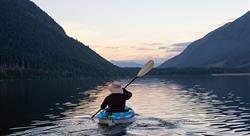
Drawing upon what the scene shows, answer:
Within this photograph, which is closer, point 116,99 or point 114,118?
point 114,118

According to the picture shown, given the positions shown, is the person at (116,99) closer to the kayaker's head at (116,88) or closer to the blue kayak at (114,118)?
the kayaker's head at (116,88)

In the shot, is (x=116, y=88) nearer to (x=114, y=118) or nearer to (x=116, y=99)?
(x=116, y=99)

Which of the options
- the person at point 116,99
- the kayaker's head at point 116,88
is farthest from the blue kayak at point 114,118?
the kayaker's head at point 116,88

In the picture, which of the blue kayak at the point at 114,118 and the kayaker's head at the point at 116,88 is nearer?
the blue kayak at the point at 114,118

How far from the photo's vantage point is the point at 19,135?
3262 centimetres

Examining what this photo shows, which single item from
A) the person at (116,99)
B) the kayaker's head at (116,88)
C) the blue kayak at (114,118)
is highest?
the kayaker's head at (116,88)

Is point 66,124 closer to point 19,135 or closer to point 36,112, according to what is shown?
point 19,135

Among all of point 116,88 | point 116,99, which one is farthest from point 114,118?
point 116,88

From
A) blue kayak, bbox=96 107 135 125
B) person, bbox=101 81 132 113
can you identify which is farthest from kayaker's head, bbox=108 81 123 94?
blue kayak, bbox=96 107 135 125

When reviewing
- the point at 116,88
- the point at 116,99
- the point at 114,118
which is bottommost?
the point at 114,118

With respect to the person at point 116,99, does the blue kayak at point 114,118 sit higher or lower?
lower

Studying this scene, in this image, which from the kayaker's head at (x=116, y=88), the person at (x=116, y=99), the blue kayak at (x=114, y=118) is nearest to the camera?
the blue kayak at (x=114, y=118)

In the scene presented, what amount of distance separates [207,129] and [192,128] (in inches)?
45.4

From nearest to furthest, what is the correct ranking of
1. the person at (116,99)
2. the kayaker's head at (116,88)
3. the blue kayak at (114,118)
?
the blue kayak at (114,118) → the person at (116,99) → the kayaker's head at (116,88)
